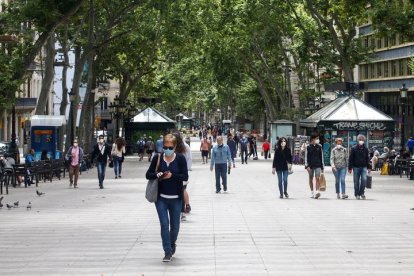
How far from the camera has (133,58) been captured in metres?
58.1

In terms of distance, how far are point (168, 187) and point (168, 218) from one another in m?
0.40

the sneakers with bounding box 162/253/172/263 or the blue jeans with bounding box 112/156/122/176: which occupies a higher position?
the blue jeans with bounding box 112/156/122/176

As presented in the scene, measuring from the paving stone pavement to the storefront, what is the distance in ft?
57.6

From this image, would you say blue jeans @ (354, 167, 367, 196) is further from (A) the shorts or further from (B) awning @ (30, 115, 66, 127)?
(B) awning @ (30, 115, 66, 127)

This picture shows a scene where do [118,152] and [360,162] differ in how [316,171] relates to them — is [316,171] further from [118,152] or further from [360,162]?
[118,152]

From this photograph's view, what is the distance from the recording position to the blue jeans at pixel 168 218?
1177 centimetres

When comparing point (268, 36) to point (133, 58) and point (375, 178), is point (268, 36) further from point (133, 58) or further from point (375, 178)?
point (375, 178)

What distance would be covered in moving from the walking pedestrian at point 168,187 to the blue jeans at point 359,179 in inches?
461

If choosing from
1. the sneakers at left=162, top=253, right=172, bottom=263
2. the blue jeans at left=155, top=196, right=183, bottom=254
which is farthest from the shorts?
the sneakers at left=162, top=253, right=172, bottom=263

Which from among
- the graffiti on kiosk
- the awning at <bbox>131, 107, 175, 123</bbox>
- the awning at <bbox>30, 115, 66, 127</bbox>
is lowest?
the graffiti on kiosk

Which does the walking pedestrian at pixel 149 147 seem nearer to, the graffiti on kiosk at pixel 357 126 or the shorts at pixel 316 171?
the graffiti on kiosk at pixel 357 126

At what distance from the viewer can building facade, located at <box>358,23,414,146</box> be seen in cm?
7088

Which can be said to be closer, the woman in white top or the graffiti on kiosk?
the woman in white top

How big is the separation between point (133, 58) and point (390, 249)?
45973mm
